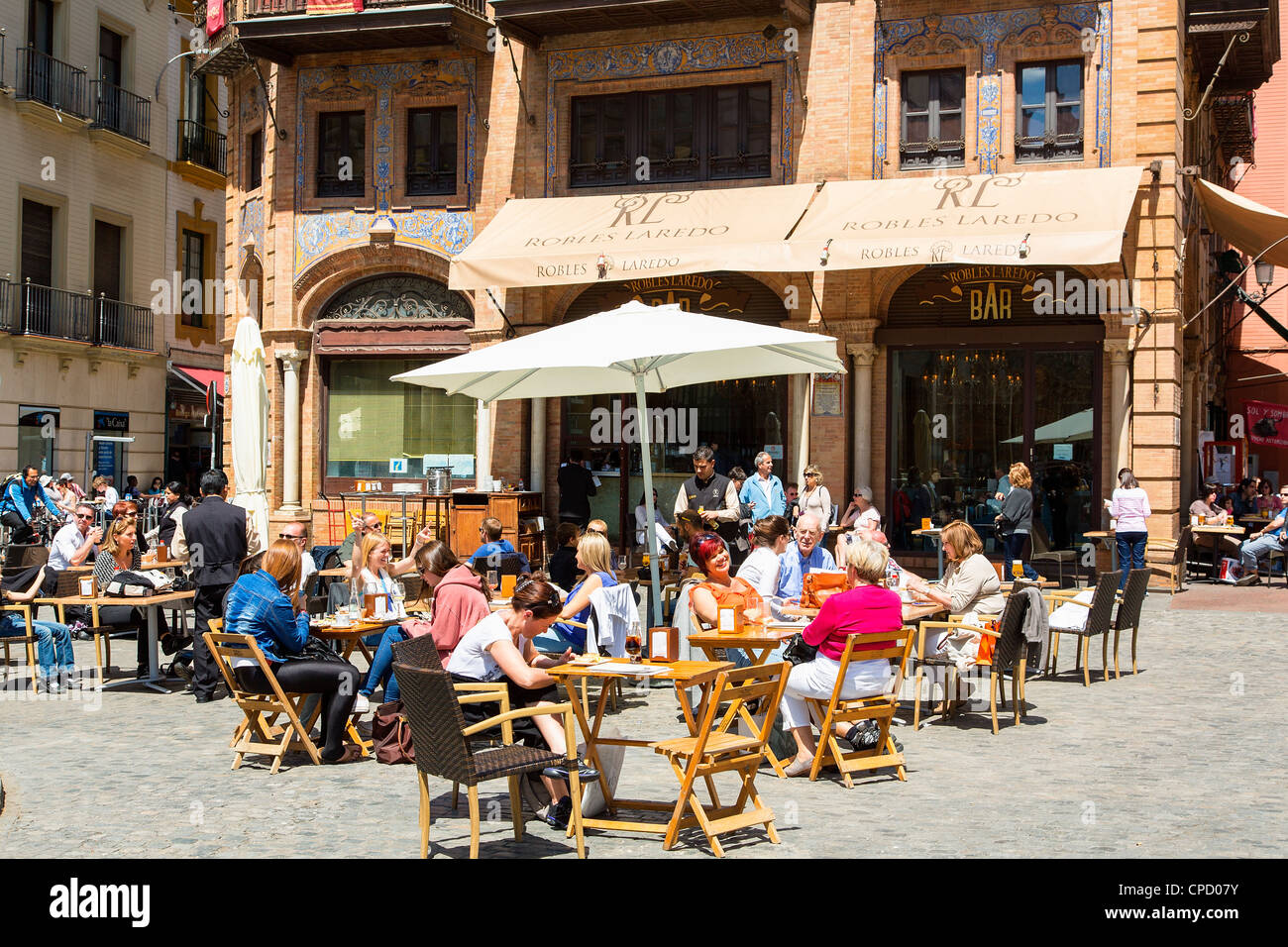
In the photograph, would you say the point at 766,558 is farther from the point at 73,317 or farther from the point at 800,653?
the point at 73,317

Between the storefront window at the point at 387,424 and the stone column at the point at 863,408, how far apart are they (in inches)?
231

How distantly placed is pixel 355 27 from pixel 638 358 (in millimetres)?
12031

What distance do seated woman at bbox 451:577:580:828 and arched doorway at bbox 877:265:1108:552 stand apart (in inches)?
466

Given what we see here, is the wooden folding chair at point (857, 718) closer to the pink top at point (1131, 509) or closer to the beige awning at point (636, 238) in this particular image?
the pink top at point (1131, 509)

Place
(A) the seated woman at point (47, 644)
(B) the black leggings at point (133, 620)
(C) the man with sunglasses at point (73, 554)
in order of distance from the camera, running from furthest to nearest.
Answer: (C) the man with sunglasses at point (73, 554) < (B) the black leggings at point (133, 620) < (A) the seated woman at point (47, 644)

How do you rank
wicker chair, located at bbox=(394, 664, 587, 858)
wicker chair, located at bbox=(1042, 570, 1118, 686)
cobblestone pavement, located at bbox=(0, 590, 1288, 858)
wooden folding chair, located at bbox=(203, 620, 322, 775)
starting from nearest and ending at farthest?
wicker chair, located at bbox=(394, 664, 587, 858), cobblestone pavement, located at bbox=(0, 590, 1288, 858), wooden folding chair, located at bbox=(203, 620, 322, 775), wicker chair, located at bbox=(1042, 570, 1118, 686)

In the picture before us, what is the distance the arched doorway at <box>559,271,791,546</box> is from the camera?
19.2 metres

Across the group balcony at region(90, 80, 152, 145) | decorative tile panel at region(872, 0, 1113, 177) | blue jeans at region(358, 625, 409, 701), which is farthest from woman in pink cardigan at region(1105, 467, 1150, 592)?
balcony at region(90, 80, 152, 145)

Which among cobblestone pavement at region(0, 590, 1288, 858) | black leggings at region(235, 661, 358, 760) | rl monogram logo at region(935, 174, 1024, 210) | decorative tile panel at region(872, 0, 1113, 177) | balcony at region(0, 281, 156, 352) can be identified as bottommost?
cobblestone pavement at region(0, 590, 1288, 858)

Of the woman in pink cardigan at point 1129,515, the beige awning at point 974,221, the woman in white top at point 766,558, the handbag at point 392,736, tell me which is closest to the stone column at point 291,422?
the beige awning at point 974,221

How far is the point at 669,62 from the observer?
1972 centimetres

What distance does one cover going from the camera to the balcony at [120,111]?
28188 millimetres

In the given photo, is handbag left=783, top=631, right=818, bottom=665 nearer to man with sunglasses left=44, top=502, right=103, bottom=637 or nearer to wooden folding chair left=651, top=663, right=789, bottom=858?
wooden folding chair left=651, top=663, right=789, bottom=858

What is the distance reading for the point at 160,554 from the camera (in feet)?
42.9
